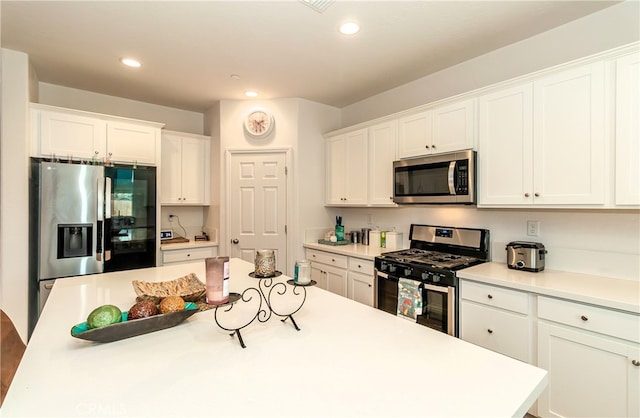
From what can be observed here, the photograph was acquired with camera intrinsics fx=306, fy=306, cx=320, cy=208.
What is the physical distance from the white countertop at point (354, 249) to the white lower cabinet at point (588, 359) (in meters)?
1.39

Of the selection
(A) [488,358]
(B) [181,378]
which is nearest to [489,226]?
(A) [488,358]

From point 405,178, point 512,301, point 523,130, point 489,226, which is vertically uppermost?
point 523,130

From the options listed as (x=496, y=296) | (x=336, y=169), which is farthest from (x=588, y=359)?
(x=336, y=169)

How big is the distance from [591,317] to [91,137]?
4159 millimetres

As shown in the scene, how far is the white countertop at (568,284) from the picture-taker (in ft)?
5.14

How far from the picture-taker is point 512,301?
1.91 m

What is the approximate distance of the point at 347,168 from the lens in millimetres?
3545

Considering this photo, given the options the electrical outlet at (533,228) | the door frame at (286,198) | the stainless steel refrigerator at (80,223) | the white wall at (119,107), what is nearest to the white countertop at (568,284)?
the electrical outlet at (533,228)

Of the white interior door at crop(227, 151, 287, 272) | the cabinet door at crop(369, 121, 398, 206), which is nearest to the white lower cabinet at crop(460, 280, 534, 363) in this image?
the cabinet door at crop(369, 121, 398, 206)

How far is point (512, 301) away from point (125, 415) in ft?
6.72

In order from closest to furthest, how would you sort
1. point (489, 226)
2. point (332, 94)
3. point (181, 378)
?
point (181, 378) < point (489, 226) < point (332, 94)

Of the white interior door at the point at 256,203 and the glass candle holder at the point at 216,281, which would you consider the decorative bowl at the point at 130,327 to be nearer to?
the glass candle holder at the point at 216,281

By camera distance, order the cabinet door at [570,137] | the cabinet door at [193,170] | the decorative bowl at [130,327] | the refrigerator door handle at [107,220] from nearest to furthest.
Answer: the decorative bowl at [130,327] < the cabinet door at [570,137] < the refrigerator door handle at [107,220] < the cabinet door at [193,170]

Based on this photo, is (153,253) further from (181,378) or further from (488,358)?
(488,358)
